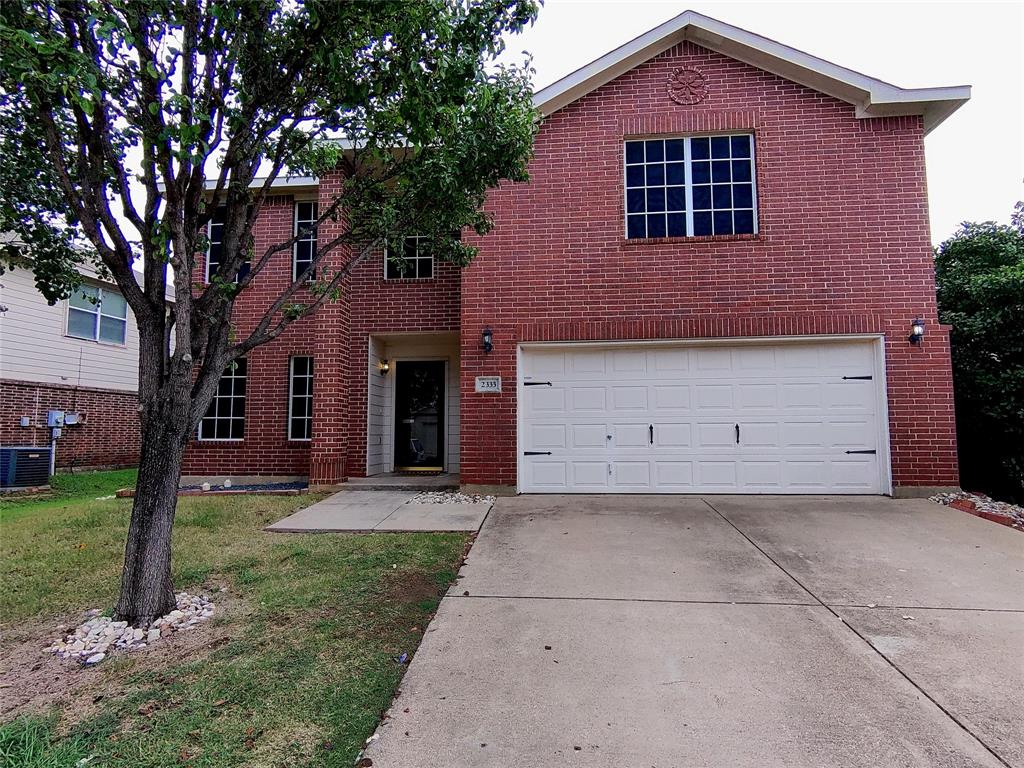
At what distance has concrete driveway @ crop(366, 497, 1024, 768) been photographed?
226 centimetres

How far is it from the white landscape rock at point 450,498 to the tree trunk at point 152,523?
146 inches

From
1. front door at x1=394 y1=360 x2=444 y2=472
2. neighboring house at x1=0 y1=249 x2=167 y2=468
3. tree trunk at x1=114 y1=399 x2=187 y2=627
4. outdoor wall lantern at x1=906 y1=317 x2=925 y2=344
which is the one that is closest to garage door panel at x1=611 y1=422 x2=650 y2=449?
outdoor wall lantern at x1=906 y1=317 x2=925 y2=344

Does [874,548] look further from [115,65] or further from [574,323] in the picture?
[115,65]

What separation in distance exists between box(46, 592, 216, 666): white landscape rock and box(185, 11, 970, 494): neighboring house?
4325 millimetres

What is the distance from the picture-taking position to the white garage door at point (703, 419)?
7.39 meters

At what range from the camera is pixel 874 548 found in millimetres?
4984

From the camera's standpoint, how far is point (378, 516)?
6.40 metres

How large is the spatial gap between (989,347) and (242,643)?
1018cm

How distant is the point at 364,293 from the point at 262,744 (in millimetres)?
8048

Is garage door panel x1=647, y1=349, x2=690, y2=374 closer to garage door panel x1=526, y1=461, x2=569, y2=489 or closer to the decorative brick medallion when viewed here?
garage door panel x1=526, y1=461, x2=569, y2=489

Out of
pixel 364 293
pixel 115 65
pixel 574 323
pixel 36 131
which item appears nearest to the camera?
pixel 115 65

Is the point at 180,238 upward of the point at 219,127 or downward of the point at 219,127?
A: downward

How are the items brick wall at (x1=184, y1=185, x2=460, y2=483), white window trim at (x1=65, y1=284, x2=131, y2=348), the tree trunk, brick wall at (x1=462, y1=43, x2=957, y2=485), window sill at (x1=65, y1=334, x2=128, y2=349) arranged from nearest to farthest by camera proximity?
1. the tree trunk
2. brick wall at (x1=462, y1=43, x2=957, y2=485)
3. brick wall at (x1=184, y1=185, x2=460, y2=483)
4. white window trim at (x1=65, y1=284, x2=131, y2=348)
5. window sill at (x1=65, y1=334, x2=128, y2=349)

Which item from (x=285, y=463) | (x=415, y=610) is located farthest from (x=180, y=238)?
(x=285, y=463)
